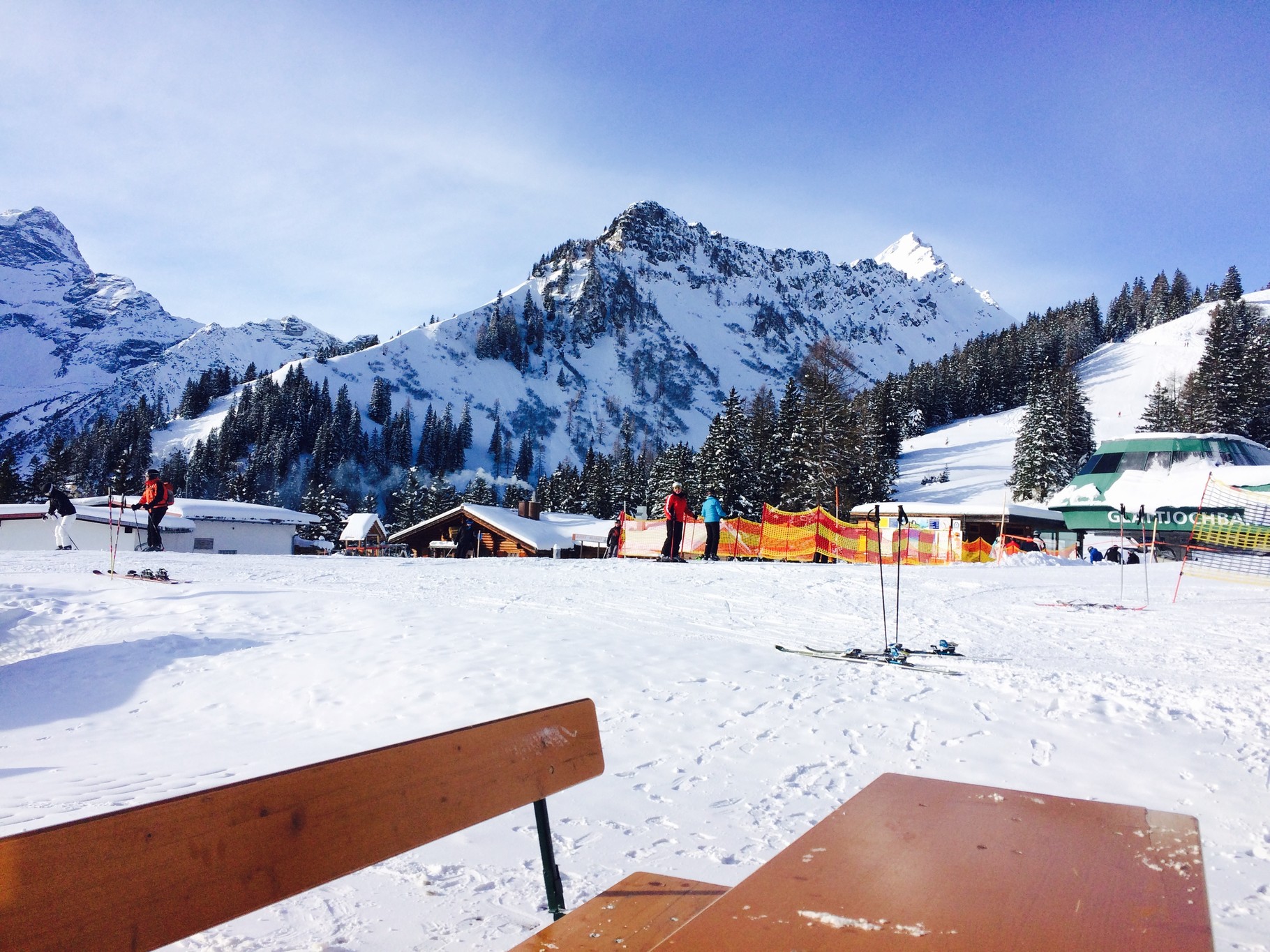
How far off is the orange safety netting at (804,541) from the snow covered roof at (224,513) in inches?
1356

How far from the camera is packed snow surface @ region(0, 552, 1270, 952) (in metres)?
3.18

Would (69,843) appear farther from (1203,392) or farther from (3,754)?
(1203,392)

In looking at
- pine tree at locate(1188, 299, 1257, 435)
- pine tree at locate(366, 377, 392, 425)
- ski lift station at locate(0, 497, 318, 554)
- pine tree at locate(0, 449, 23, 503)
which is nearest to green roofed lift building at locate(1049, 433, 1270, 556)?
pine tree at locate(1188, 299, 1257, 435)

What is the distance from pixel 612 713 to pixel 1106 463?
3496cm

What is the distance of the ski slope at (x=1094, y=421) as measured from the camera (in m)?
60.7

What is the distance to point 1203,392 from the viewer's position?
61.4 meters

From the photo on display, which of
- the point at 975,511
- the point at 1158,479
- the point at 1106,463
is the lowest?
the point at 975,511

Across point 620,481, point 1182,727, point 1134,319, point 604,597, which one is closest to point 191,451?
point 620,481

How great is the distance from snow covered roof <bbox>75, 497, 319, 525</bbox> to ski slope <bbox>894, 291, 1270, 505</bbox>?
148 ft

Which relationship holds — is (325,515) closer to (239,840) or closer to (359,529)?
(359,529)

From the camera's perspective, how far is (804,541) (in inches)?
928

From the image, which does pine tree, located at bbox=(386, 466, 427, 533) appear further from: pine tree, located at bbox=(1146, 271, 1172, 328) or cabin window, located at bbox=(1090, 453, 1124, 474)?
pine tree, located at bbox=(1146, 271, 1172, 328)

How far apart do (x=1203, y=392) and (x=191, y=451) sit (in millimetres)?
126133

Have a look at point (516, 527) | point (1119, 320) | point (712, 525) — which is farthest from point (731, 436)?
point (1119, 320)
